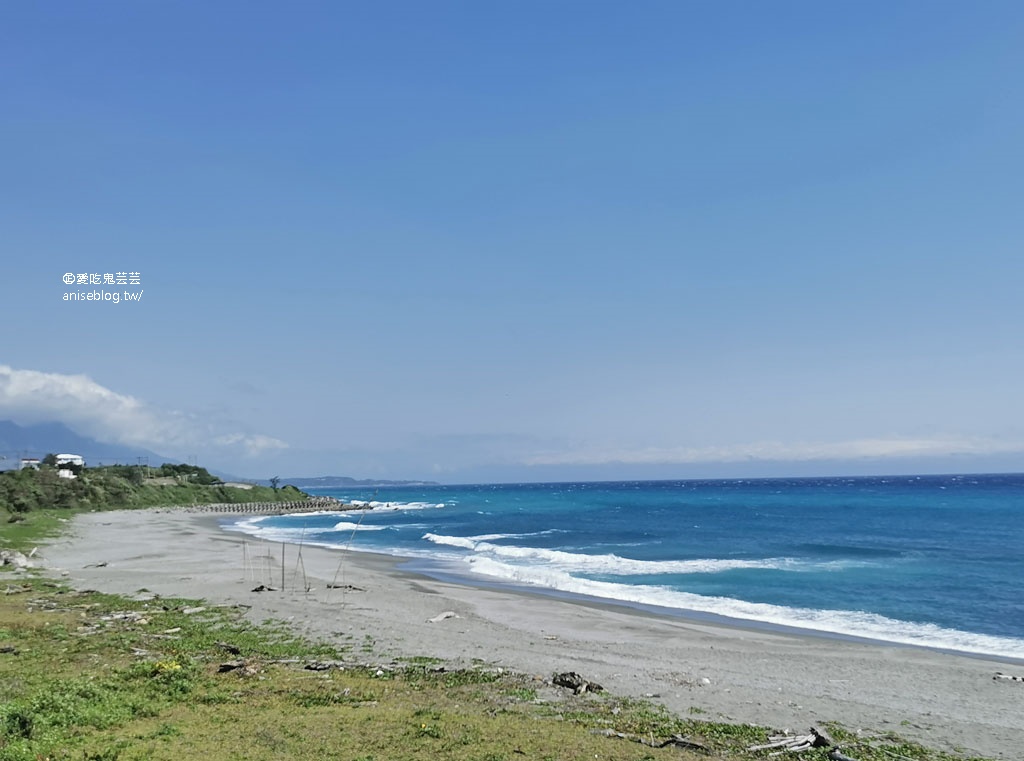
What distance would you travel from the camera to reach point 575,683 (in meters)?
17.0

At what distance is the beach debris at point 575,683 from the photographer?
16.8m

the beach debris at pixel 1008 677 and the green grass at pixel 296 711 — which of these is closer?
the green grass at pixel 296 711

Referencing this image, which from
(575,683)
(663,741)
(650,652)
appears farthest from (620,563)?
(663,741)

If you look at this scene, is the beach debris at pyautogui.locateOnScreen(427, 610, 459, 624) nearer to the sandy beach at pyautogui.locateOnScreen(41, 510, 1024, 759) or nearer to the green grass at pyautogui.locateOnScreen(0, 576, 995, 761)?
the sandy beach at pyautogui.locateOnScreen(41, 510, 1024, 759)

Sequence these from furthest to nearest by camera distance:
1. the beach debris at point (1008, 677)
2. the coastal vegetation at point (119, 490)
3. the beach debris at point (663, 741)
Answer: the coastal vegetation at point (119, 490)
the beach debris at point (1008, 677)
the beach debris at point (663, 741)

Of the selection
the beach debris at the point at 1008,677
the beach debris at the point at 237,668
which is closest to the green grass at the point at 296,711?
the beach debris at the point at 237,668

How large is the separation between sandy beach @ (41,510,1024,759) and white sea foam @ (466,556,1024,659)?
2554mm

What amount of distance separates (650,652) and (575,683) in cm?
688

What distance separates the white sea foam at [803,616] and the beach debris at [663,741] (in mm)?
18250

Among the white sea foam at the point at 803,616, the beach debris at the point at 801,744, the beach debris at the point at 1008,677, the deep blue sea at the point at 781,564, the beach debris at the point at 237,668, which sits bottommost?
the deep blue sea at the point at 781,564

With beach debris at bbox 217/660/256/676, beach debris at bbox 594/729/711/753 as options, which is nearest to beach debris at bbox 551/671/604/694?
beach debris at bbox 594/729/711/753

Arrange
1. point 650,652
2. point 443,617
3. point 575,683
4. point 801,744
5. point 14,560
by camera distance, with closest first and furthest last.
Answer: point 801,744, point 575,683, point 650,652, point 443,617, point 14,560

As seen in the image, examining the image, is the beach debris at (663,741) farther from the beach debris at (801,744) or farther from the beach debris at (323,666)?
the beach debris at (323,666)

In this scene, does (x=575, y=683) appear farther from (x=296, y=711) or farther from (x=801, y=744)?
(x=296, y=711)
